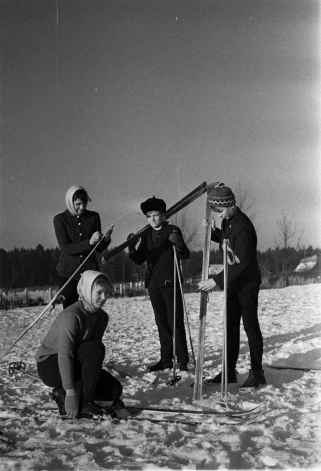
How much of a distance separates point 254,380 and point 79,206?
2152mm

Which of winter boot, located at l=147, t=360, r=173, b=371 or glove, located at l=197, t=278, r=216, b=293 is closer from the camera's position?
glove, located at l=197, t=278, r=216, b=293

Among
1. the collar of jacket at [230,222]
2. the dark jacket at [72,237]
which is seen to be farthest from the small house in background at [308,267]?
the dark jacket at [72,237]

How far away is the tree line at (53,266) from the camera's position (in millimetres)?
21000

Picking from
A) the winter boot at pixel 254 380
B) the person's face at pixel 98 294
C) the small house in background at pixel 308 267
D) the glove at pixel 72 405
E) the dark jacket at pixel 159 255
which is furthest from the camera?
the small house in background at pixel 308 267

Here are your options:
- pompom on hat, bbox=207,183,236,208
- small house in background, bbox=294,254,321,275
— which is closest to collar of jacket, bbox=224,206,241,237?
pompom on hat, bbox=207,183,236,208

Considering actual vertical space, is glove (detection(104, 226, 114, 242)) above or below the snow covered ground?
above

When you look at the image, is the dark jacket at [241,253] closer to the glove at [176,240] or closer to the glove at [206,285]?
the glove at [206,285]

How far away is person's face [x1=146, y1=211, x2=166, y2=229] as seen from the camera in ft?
16.9

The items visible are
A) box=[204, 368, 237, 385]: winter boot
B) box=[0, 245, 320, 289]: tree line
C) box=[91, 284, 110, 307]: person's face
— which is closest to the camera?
box=[91, 284, 110, 307]: person's face

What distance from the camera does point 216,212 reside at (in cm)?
443

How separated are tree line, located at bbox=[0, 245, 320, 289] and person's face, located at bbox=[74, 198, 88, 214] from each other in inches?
568

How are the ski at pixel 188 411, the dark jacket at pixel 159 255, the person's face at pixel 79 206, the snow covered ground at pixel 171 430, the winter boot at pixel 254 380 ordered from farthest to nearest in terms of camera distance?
the dark jacket at pixel 159 255 < the person's face at pixel 79 206 < the winter boot at pixel 254 380 < the ski at pixel 188 411 < the snow covered ground at pixel 171 430

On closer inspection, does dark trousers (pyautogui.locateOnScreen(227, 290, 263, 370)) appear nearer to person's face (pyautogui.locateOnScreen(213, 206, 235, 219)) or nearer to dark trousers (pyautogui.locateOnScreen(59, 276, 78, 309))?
person's face (pyautogui.locateOnScreen(213, 206, 235, 219))

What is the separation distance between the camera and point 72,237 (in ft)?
15.8
